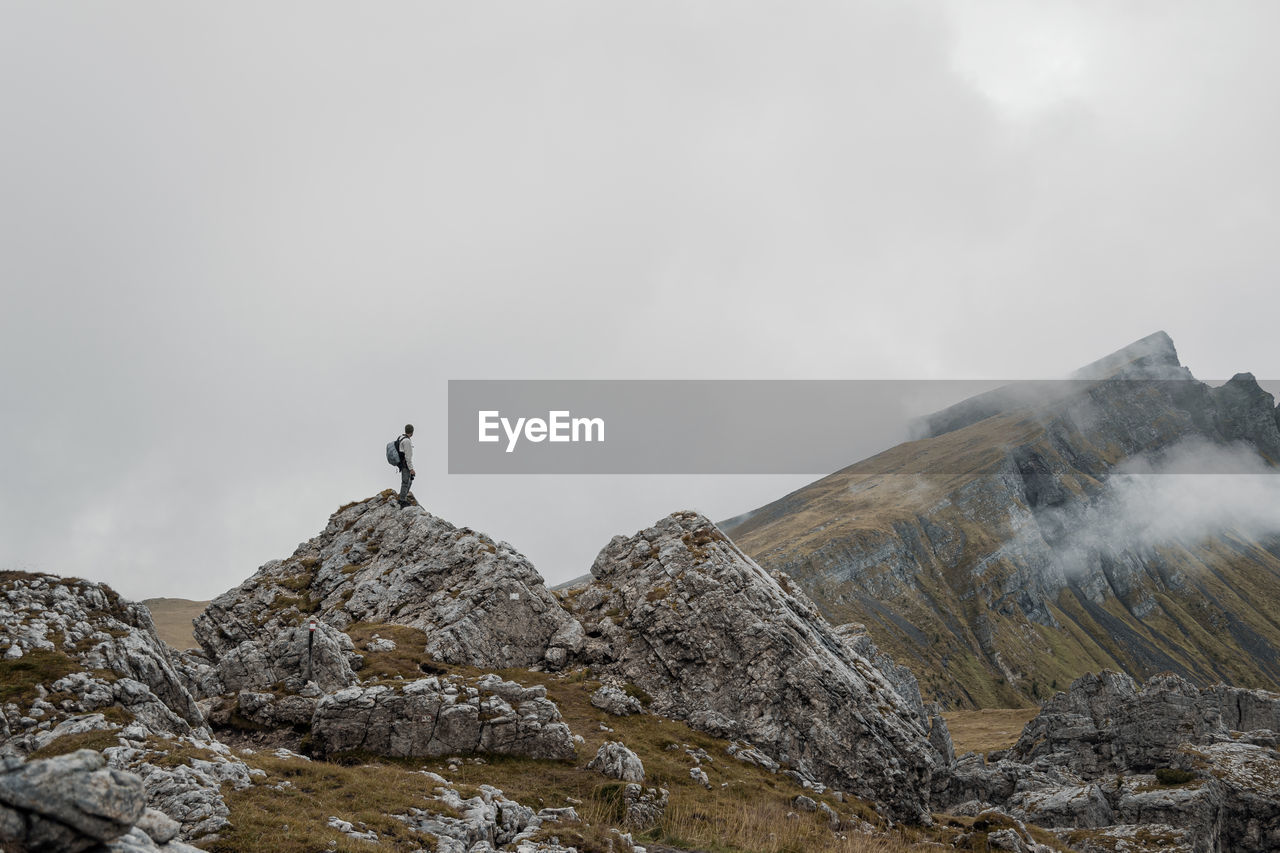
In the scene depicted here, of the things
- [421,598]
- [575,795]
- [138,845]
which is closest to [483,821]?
[575,795]

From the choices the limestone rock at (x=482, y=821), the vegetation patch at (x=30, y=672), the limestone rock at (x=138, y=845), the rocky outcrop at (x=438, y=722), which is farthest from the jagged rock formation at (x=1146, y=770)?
the vegetation patch at (x=30, y=672)

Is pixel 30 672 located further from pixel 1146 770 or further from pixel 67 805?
pixel 1146 770

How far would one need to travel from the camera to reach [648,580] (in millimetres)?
54531

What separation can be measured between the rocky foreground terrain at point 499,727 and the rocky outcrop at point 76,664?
0.34 ft

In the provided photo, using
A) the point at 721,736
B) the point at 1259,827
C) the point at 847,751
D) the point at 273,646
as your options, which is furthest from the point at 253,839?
the point at 1259,827

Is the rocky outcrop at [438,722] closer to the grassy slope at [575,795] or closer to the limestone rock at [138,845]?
the grassy slope at [575,795]

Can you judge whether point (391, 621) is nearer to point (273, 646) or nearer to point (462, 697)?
point (273, 646)

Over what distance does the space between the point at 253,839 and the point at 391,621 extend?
3311cm

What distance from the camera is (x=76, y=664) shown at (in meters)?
25.1

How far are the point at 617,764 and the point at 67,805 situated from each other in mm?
25159

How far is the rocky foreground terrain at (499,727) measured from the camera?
2083cm

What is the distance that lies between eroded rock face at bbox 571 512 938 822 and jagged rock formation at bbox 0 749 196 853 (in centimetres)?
3676

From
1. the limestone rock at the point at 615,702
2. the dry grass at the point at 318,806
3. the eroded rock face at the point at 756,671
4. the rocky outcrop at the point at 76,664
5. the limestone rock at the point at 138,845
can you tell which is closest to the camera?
the limestone rock at the point at 138,845

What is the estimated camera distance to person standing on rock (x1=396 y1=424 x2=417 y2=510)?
52.7m
